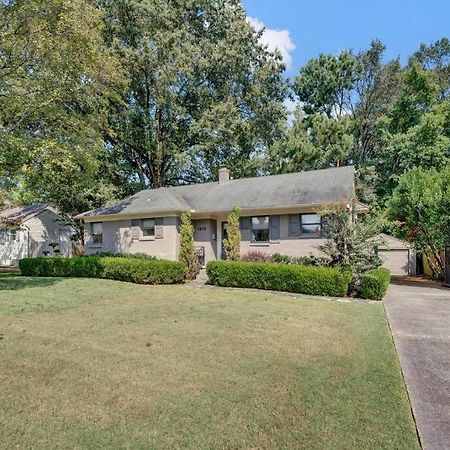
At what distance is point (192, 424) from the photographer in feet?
11.7

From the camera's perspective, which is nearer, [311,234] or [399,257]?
[311,234]

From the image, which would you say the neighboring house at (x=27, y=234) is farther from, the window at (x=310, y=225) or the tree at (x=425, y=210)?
the tree at (x=425, y=210)

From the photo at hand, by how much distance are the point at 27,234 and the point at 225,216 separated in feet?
53.2

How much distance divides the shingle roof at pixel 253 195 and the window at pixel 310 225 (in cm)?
74

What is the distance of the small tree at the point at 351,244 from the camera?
11695 millimetres

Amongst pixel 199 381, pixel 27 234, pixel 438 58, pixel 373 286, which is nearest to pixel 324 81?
pixel 438 58

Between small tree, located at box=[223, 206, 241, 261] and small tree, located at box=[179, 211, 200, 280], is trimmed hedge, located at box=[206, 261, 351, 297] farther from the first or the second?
small tree, located at box=[223, 206, 241, 261]

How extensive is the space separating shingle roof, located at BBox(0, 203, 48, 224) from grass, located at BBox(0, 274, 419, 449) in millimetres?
19561

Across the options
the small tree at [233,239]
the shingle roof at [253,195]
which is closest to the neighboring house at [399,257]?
the shingle roof at [253,195]

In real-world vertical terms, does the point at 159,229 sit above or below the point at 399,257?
above

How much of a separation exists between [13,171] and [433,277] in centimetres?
1979

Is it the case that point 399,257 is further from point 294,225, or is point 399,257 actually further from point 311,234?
point 294,225

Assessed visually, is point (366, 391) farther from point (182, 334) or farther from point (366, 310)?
point (366, 310)

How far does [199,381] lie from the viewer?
455 centimetres
